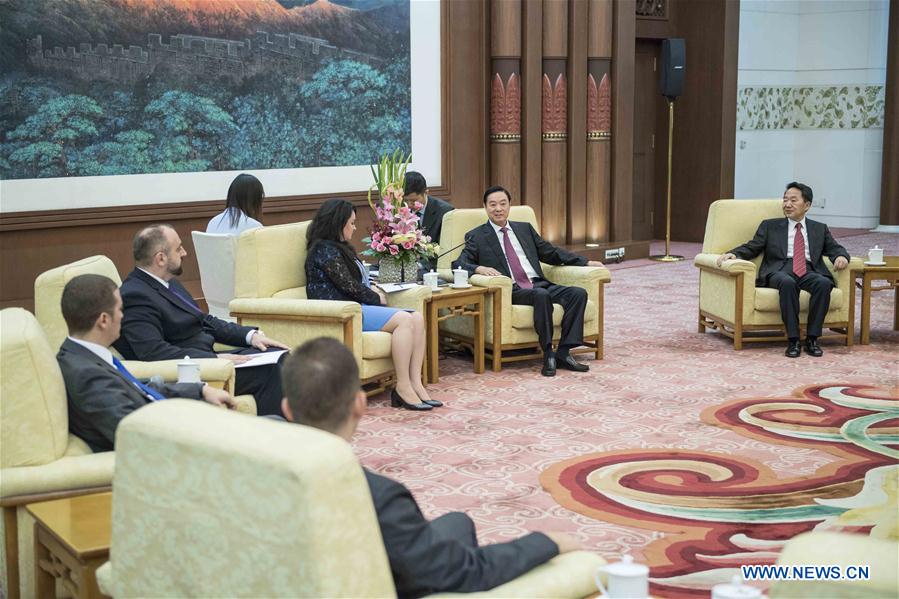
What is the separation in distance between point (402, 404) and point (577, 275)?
187 centimetres

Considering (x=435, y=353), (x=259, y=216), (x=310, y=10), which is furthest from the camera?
(x=310, y=10)

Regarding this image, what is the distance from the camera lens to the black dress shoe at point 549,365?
23.7ft

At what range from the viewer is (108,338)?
3.77 metres

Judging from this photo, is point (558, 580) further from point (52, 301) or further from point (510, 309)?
point (510, 309)

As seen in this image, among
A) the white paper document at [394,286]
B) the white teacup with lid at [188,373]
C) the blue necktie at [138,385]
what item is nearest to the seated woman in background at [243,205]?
the white paper document at [394,286]

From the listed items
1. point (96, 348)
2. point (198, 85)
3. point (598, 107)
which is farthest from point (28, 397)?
point (598, 107)

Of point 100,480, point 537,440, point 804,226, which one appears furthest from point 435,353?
point 100,480

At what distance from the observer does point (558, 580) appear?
261 centimetres

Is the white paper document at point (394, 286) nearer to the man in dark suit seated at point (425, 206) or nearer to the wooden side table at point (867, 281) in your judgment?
the man in dark suit seated at point (425, 206)

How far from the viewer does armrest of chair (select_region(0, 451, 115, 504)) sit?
3377mm

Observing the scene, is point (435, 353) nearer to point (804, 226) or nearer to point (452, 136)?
point (804, 226)

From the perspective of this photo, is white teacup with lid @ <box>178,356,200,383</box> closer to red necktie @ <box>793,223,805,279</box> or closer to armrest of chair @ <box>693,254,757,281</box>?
armrest of chair @ <box>693,254,757,281</box>

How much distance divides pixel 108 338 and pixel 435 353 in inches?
136

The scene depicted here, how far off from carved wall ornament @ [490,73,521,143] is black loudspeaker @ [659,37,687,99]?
8.11ft
